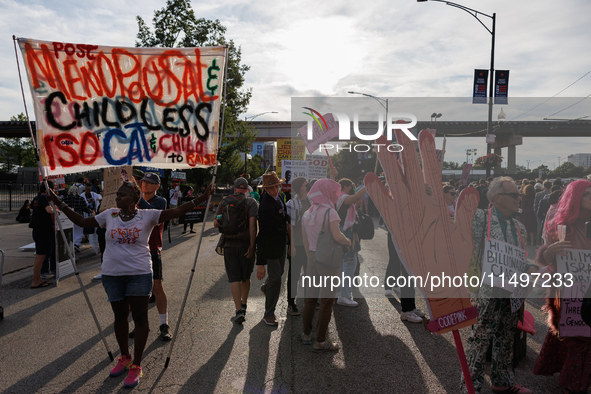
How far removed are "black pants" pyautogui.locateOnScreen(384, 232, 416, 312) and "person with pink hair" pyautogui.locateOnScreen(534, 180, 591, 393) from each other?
1572 mm

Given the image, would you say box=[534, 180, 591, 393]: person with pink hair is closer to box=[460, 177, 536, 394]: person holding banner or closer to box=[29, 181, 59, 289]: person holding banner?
box=[460, 177, 536, 394]: person holding banner

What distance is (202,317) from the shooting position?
206 inches

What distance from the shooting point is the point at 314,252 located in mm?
4527

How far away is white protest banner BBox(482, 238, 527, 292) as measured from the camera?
3.21 meters

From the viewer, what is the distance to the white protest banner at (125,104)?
149 inches

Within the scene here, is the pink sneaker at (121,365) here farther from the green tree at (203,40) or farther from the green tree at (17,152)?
the green tree at (17,152)

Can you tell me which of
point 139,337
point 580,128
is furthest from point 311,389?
point 580,128

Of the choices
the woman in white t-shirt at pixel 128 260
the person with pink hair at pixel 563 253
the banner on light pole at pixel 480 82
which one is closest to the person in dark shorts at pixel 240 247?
the woman in white t-shirt at pixel 128 260

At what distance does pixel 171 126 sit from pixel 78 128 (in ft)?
2.82

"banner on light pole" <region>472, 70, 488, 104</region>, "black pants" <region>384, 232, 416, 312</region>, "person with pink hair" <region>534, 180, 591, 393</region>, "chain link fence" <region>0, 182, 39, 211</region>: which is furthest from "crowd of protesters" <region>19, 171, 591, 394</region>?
"chain link fence" <region>0, 182, 39, 211</region>

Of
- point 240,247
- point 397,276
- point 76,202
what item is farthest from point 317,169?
point 76,202

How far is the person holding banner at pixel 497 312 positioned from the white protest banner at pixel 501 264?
50 mm

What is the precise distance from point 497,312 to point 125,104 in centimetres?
390

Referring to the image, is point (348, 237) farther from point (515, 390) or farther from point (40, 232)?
point (40, 232)
